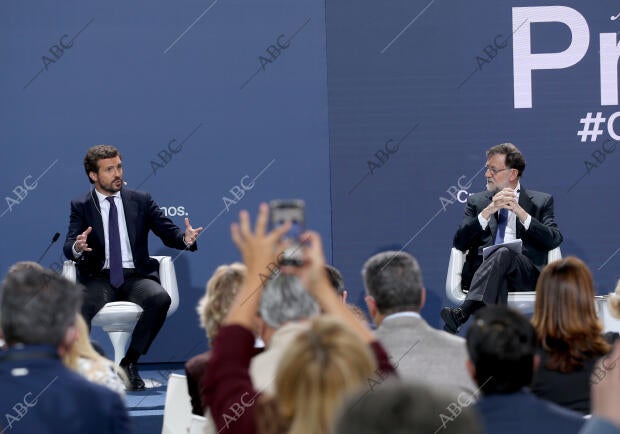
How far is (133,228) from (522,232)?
7.01 feet

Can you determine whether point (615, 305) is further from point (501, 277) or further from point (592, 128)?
point (592, 128)

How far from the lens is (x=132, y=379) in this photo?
15.9 feet

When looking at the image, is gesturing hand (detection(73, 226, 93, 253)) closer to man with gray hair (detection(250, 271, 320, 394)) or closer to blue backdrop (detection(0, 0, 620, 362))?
blue backdrop (detection(0, 0, 620, 362))

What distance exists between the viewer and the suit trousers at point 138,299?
16.0ft

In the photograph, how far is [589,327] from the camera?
2.67 metres

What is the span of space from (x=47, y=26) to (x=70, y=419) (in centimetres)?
434

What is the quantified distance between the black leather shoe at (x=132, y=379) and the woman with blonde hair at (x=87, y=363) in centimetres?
261

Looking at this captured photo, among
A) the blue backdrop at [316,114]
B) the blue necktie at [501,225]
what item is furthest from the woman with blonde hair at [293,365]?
the blue backdrop at [316,114]

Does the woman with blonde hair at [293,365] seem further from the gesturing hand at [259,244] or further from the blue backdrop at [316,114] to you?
the blue backdrop at [316,114]

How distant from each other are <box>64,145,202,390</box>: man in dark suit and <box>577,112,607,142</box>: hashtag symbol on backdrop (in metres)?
2.46

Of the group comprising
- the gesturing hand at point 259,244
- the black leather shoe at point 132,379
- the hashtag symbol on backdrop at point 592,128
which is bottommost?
the black leather shoe at point 132,379

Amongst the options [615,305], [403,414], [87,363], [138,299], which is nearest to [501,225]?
[138,299]

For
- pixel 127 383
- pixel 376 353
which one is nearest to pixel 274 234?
pixel 376 353

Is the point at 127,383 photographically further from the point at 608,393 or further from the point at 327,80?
the point at 608,393
